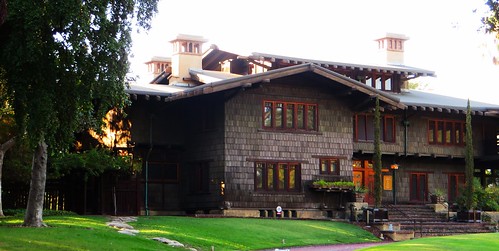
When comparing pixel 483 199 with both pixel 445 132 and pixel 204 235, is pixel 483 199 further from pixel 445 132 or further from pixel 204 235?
pixel 204 235

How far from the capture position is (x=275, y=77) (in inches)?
1682

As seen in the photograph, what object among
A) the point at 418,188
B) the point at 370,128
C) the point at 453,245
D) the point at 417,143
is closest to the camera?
the point at 453,245

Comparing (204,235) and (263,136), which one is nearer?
(204,235)

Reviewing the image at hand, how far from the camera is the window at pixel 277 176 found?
144 feet

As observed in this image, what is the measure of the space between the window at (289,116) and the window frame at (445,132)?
8.84 m

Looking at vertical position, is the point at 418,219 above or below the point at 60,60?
below

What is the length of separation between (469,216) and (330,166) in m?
7.23

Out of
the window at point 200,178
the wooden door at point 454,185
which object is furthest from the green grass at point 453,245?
the wooden door at point 454,185

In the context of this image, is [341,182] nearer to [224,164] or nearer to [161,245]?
[224,164]

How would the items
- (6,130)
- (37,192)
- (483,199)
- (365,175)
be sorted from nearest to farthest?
(37,192), (6,130), (483,199), (365,175)

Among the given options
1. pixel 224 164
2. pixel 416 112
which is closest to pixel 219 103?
pixel 224 164

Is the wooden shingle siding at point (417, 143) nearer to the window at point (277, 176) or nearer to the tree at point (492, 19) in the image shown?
the window at point (277, 176)

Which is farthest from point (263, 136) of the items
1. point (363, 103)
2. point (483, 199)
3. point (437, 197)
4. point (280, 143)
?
point (483, 199)

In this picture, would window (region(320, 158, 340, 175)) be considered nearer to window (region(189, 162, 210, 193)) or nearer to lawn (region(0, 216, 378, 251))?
lawn (region(0, 216, 378, 251))
